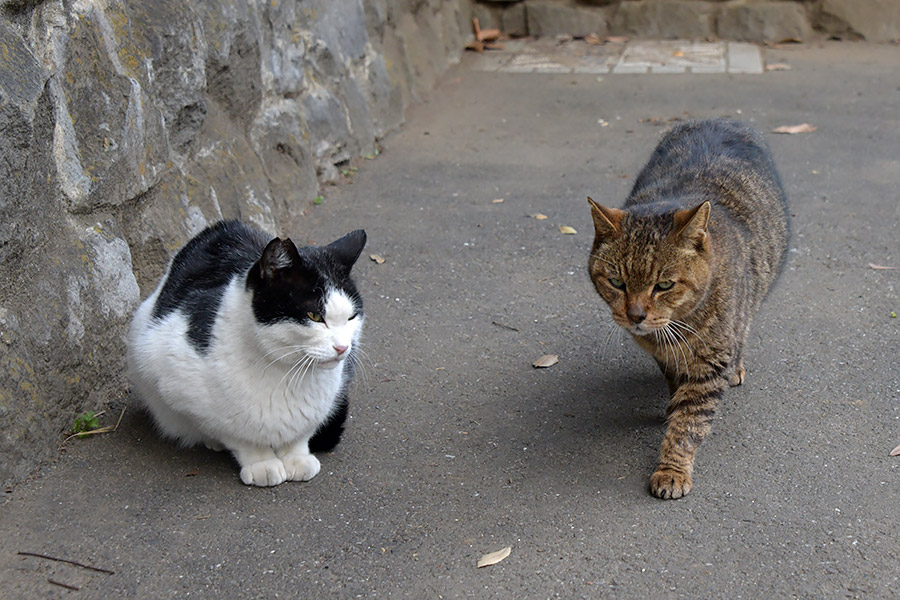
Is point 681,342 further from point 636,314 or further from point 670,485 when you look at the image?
point 670,485

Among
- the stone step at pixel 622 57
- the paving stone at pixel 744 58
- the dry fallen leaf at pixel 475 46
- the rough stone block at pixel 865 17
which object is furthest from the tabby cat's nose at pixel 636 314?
the rough stone block at pixel 865 17

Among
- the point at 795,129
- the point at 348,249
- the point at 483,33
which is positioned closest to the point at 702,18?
the point at 483,33

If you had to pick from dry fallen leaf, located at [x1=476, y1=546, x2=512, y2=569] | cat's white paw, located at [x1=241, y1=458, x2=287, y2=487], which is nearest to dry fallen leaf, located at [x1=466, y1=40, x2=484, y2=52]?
cat's white paw, located at [x1=241, y1=458, x2=287, y2=487]

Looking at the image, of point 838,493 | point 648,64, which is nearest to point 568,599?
point 838,493

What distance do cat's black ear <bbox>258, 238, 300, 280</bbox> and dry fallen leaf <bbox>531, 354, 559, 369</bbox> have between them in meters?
1.57

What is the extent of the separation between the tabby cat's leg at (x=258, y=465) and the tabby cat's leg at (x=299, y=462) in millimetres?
30

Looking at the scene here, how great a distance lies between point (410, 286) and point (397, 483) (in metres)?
1.75

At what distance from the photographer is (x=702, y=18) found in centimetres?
946

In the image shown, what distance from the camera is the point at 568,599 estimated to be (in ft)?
8.76

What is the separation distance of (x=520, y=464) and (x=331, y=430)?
2.36 ft

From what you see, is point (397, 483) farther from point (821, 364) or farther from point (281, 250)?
point (821, 364)

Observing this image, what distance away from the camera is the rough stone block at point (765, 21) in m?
9.27

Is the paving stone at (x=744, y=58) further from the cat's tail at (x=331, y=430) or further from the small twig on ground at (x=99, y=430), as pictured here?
the small twig on ground at (x=99, y=430)

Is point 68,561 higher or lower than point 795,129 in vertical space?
higher
